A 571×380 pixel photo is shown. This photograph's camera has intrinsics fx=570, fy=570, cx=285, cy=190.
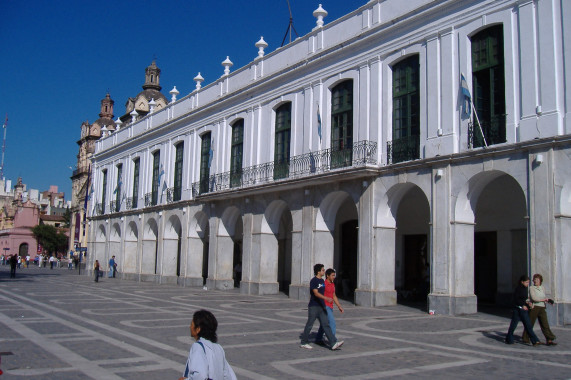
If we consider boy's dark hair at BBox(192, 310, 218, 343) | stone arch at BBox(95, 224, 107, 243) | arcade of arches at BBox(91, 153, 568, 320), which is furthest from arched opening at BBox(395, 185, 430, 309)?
stone arch at BBox(95, 224, 107, 243)

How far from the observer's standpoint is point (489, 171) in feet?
53.3

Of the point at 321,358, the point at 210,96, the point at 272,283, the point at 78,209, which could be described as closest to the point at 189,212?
the point at 210,96

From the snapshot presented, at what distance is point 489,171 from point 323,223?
7.51 meters

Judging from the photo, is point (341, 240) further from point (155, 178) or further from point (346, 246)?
point (155, 178)

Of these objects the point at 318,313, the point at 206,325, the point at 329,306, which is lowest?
the point at 318,313

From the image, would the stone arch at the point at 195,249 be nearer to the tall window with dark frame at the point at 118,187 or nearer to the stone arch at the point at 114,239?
the stone arch at the point at 114,239

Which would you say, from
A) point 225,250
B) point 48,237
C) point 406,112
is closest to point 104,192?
point 225,250

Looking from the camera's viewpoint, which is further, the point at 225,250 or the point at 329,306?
the point at 225,250

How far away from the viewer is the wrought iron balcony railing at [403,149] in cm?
1875

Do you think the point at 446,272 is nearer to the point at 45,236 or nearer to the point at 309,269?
the point at 309,269

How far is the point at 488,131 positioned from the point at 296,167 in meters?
8.84

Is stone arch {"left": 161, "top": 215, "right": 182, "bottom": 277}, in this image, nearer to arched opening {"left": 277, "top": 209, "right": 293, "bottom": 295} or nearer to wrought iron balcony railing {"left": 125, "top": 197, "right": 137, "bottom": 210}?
wrought iron balcony railing {"left": 125, "top": 197, "right": 137, "bottom": 210}

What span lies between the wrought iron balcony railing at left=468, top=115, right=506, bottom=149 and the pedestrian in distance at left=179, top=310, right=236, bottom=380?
13.6 meters

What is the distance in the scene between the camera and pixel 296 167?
23.5 meters
